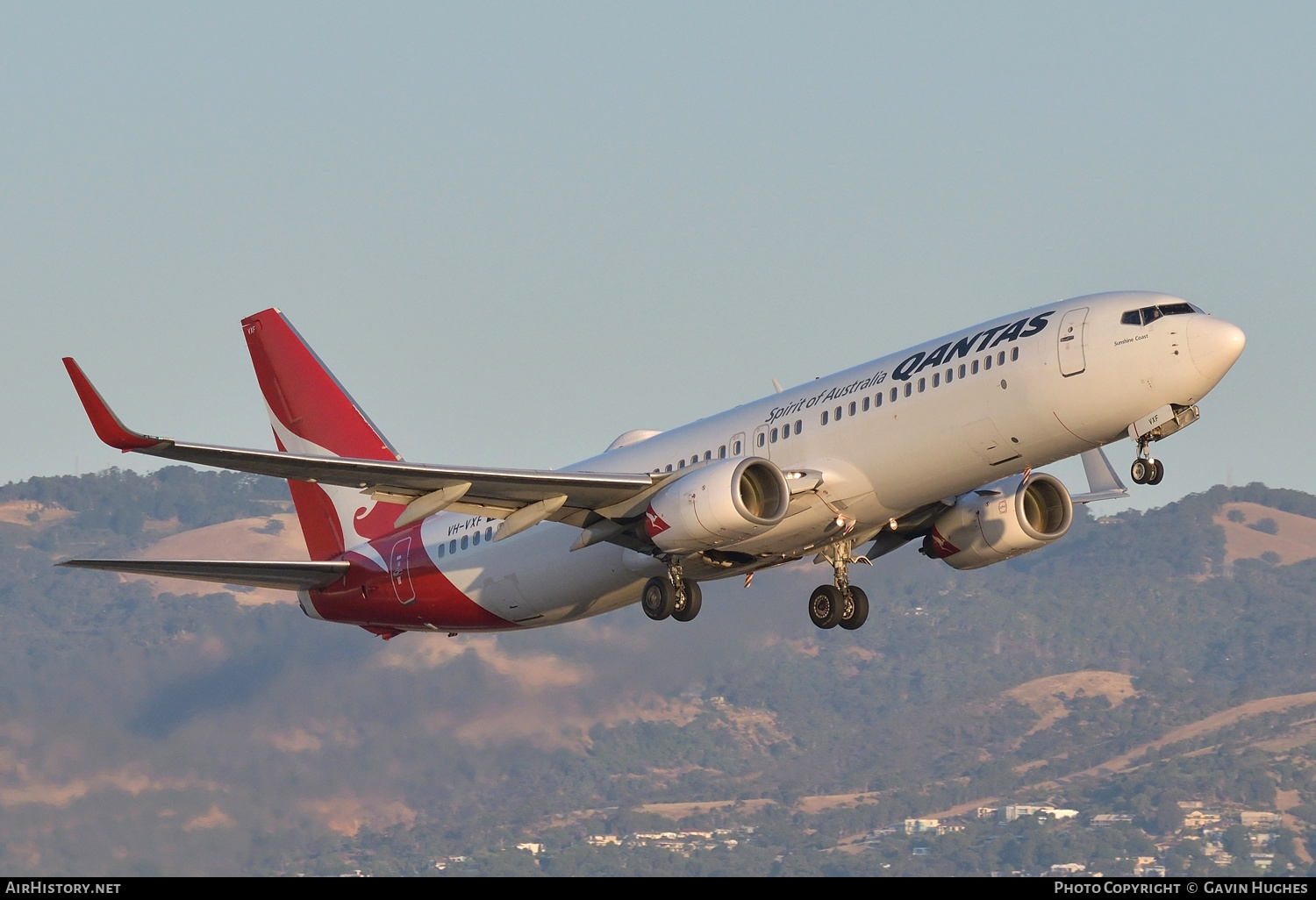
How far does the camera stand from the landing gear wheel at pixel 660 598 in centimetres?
4450

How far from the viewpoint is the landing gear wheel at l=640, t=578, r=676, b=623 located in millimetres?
44500

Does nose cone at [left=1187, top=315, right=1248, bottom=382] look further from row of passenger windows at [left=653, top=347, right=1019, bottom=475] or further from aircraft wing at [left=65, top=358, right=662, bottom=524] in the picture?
aircraft wing at [left=65, top=358, right=662, bottom=524]

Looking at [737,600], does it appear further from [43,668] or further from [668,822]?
[668,822]

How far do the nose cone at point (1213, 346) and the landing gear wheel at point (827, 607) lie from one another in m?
11.4

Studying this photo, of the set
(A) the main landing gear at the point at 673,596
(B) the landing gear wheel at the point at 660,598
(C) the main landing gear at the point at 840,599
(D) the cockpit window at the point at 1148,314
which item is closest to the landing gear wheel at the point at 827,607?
(C) the main landing gear at the point at 840,599

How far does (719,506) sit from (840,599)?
6.28 meters

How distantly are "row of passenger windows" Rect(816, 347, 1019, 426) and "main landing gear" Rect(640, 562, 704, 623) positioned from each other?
5.01m

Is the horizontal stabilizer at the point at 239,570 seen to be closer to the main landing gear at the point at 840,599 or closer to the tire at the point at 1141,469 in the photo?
the main landing gear at the point at 840,599

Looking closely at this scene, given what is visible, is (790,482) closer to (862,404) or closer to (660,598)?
(862,404)

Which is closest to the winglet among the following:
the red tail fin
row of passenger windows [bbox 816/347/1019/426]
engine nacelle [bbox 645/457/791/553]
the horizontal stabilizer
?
the horizontal stabilizer

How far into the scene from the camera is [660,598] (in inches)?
1756

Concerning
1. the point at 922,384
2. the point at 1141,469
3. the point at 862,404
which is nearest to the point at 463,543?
the point at 862,404

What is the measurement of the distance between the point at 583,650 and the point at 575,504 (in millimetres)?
72923

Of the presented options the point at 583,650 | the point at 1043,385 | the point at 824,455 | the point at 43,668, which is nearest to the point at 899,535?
the point at 824,455
